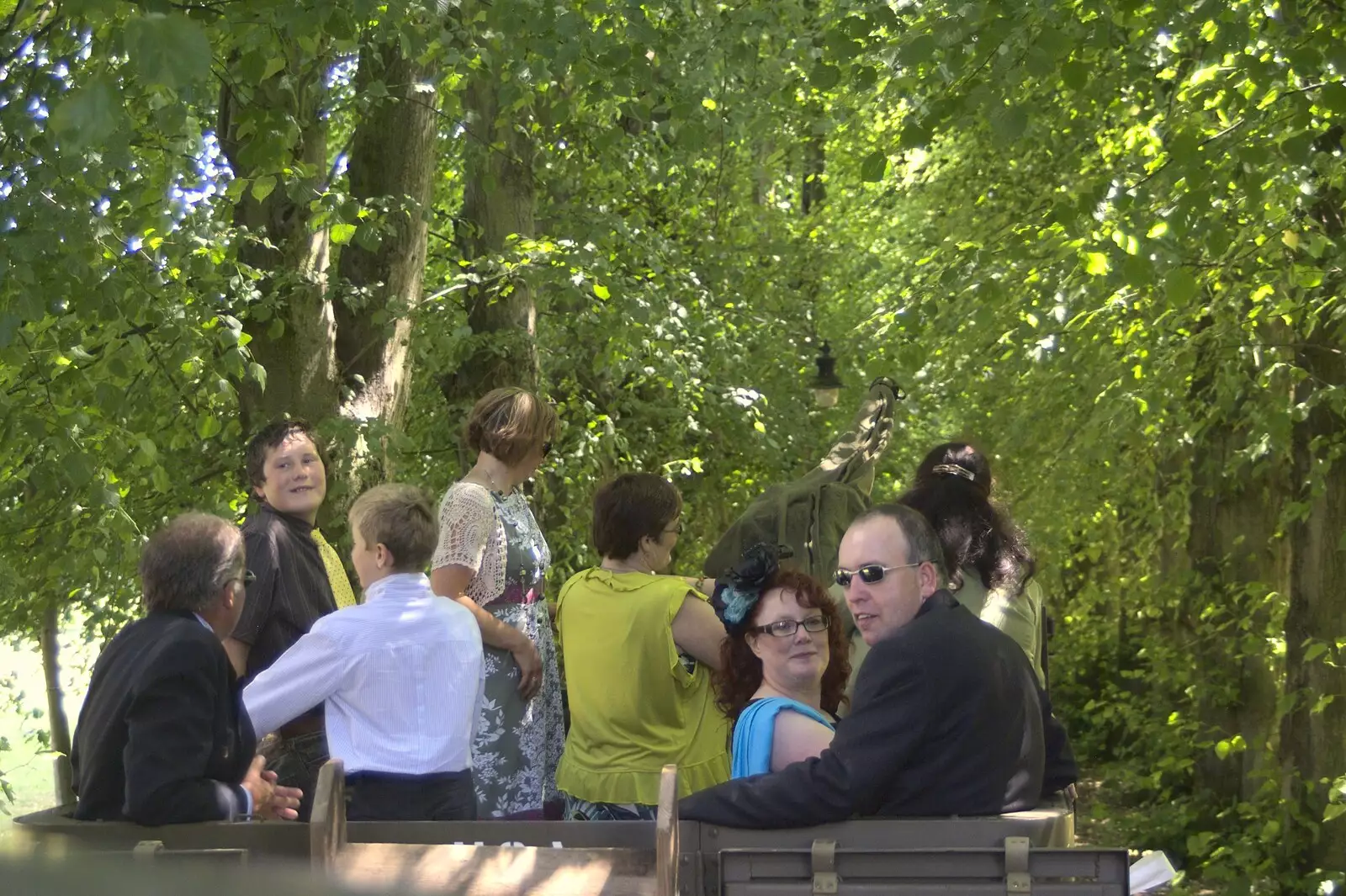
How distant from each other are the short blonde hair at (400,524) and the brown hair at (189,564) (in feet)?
1.98

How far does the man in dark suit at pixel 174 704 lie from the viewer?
354 cm

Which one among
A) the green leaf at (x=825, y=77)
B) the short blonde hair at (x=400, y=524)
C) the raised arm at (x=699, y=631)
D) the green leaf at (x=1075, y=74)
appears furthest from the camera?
the green leaf at (x=825, y=77)

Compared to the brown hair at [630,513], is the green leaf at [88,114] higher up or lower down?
higher up

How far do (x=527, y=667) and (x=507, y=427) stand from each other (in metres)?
0.74

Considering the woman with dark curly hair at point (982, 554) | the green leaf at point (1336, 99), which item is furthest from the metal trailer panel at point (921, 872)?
the green leaf at point (1336, 99)

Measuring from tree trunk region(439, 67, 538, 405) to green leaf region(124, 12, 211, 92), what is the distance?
21.0 ft

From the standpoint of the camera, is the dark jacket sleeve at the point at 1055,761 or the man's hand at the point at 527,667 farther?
the man's hand at the point at 527,667

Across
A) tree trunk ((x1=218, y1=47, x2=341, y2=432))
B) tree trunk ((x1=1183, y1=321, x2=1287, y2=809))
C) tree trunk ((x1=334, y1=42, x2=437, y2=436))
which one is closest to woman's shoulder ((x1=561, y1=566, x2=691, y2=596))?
tree trunk ((x1=218, y1=47, x2=341, y2=432))

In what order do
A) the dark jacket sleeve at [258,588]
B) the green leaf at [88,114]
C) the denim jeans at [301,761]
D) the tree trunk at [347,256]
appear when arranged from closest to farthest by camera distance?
the green leaf at [88,114] → the denim jeans at [301,761] → the dark jacket sleeve at [258,588] → the tree trunk at [347,256]

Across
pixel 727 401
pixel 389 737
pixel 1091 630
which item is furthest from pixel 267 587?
pixel 1091 630

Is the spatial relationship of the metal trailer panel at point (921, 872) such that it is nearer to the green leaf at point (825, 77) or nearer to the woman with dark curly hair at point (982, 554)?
the woman with dark curly hair at point (982, 554)

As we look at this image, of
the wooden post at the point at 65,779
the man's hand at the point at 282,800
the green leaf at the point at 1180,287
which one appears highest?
the green leaf at the point at 1180,287

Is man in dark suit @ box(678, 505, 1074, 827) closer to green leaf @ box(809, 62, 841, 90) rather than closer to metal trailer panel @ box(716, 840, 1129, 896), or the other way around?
metal trailer panel @ box(716, 840, 1129, 896)

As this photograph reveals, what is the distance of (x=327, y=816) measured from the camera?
3377 millimetres
